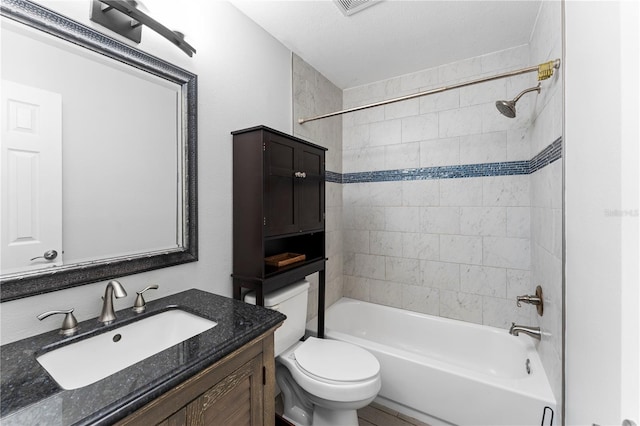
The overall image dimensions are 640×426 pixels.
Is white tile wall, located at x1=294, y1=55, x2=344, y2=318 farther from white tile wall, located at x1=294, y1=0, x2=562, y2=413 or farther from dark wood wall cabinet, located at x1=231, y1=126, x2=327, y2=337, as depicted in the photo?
dark wood wall cabinet, located at x1=231, y1=126, x2=327, y2=337

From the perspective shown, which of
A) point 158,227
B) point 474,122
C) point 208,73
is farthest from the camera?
point 474,122

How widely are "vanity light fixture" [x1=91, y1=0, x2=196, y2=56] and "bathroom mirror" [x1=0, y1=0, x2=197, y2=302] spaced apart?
54 mm

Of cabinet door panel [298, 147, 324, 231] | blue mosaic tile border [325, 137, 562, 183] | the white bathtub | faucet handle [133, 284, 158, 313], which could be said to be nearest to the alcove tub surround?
blue mosaic tile border [325, 137, 562, 183]

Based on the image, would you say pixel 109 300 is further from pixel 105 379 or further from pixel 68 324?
pixel 105 379

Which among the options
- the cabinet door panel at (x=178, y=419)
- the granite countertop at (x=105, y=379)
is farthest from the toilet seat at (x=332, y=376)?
the cabinet door panel at (x=178, y=419)

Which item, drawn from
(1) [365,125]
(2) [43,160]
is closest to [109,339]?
(2) [43,160]

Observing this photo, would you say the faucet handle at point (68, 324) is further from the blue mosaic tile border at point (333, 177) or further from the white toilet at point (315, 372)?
the blue mosaic tile border at point (333, 177)

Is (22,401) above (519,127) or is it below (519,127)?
below

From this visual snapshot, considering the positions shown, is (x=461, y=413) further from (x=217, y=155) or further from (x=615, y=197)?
(x=217, y=155)

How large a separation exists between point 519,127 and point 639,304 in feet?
6.21

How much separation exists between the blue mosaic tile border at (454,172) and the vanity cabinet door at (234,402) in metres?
1.73

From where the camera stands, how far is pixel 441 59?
2170mm

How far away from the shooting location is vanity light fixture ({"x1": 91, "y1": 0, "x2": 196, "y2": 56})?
3.15 ft

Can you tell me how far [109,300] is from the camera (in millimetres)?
995
